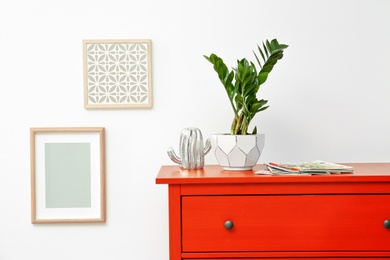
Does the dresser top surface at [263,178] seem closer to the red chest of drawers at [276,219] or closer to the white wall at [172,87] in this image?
the red chest of drawers at [276,219]

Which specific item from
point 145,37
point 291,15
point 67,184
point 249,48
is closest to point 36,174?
point 67,184

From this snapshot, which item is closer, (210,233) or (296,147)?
(210,233)

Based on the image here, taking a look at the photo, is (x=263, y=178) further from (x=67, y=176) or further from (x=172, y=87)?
(x=67, y=176)

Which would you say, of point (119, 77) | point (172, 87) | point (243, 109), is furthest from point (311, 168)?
point (119, 77)

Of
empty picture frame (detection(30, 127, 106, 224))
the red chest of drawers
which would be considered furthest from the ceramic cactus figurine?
empty picture frame (detection(30, 127, 106, 224))

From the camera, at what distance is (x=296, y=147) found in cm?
208

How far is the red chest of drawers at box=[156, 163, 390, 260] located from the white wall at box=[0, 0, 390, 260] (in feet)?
1.50

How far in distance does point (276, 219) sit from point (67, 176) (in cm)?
89

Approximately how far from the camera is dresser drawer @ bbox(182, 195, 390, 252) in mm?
1634

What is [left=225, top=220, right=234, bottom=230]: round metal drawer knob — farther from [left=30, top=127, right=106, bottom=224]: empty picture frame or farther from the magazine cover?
[left=30, top=127, right=106, bottom=224]: empty picture frame

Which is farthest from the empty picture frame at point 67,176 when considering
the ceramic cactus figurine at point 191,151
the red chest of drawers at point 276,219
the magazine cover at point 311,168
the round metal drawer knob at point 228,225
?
the magazine cover at point 311,168

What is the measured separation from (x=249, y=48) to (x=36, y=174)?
988 millimetres

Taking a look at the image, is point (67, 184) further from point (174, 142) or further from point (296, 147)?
point (296, 147)

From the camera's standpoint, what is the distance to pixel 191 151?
6.00ft
